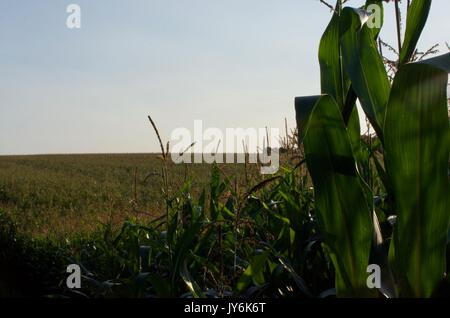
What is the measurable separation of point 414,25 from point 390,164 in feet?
1.86

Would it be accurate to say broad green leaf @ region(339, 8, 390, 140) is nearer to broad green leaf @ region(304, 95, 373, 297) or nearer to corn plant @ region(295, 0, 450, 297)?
corn plant @ region(295, 0, 450, 297)

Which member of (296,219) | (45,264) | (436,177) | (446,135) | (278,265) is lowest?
(45,264)

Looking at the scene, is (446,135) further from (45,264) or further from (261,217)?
(45,264)

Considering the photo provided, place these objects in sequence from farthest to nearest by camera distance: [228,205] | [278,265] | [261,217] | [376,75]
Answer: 1. [228,205]
2. [261,217]
3. [278,265]
4. [376,75]

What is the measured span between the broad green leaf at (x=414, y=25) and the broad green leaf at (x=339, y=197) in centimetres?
49

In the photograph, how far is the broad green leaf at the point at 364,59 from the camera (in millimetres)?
1876

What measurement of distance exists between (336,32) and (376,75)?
0.28 metres

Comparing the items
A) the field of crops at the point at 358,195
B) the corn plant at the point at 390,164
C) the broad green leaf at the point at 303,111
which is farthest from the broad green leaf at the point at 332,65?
the broad green leaf at the point at 303,111

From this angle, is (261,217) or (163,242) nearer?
(163,242)

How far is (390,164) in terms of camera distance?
1.65 m

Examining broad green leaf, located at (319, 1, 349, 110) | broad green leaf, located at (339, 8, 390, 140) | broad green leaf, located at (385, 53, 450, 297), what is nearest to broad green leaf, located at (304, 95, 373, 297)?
broad green leaf, located at (385, 53, 450, 297)

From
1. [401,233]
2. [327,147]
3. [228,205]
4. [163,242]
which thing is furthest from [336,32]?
[228,205]

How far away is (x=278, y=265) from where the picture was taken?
223 centimetres

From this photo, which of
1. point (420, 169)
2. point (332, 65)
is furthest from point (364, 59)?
point (420, 169)
